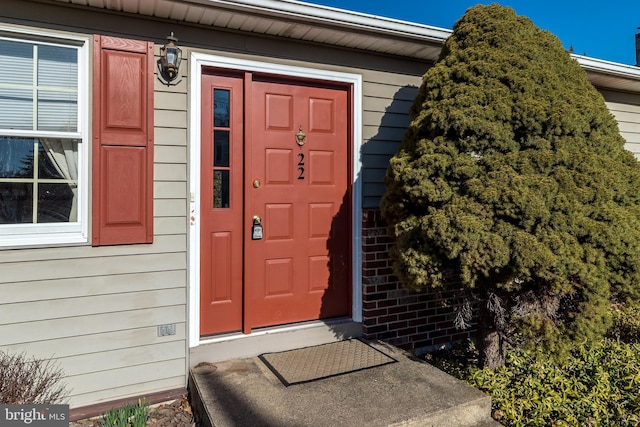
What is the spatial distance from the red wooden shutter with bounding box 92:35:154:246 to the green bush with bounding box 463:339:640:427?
2.60 meters

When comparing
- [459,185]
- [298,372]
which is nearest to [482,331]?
[459,185]

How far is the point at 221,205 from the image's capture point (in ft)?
→ 10.2

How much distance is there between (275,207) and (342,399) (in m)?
1.52

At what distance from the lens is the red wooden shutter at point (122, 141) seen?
2650 mm

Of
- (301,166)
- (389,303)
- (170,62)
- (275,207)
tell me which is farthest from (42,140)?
(389,303)

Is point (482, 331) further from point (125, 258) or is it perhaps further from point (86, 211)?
point (86, 211)

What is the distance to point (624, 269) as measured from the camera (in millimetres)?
2500

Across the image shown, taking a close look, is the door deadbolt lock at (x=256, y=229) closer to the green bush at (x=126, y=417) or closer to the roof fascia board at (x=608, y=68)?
the green bush at (x=126, y=417)

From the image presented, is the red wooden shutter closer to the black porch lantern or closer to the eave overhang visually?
the black porch lantern

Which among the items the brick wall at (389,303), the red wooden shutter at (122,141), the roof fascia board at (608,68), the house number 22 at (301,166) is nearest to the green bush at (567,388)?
the brick wall at (389,303)

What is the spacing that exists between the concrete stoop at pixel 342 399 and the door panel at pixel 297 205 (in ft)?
2.00

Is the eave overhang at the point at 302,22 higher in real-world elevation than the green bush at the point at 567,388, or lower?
higher

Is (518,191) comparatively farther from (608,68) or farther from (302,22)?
(608,68)

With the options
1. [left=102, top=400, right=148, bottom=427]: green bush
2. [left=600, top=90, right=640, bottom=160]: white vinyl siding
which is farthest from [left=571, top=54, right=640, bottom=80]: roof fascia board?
[left=102, top=400, right=148, bottom=427]: green bush
